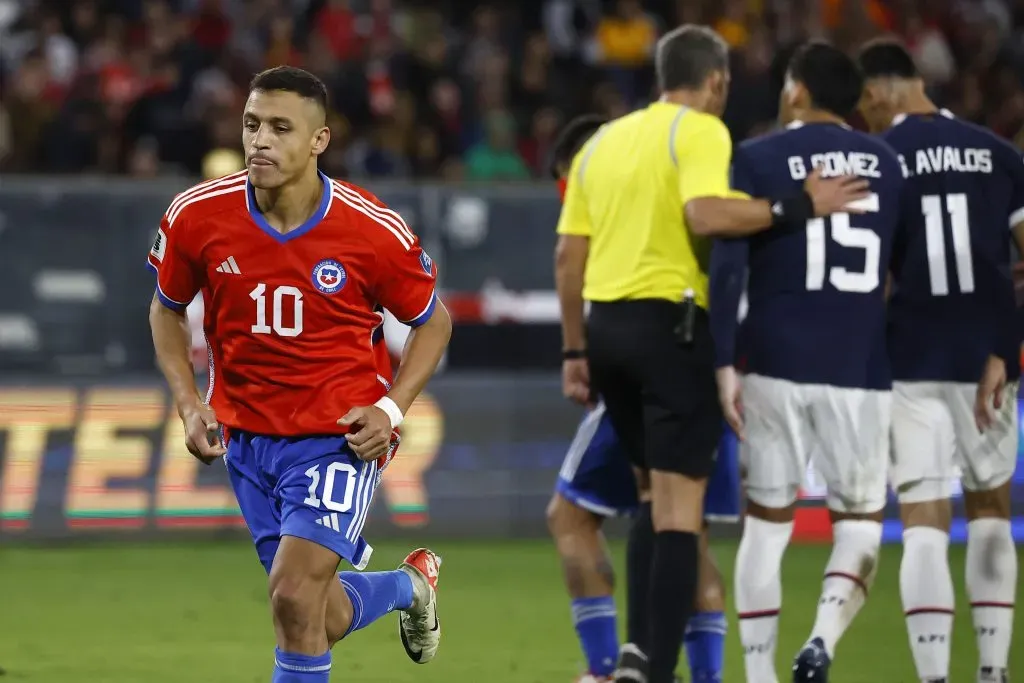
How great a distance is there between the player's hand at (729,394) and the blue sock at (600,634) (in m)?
0.99

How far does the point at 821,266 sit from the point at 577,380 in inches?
42.5

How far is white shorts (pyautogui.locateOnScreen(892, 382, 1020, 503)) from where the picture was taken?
745cm

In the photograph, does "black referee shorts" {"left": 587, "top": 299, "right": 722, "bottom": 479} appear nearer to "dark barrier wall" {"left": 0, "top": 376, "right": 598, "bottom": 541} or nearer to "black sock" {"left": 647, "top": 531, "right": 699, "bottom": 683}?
"black sock" {"left": 647, "top": 531, "right": 699, "bottom": 683}

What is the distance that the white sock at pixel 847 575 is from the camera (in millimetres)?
7035

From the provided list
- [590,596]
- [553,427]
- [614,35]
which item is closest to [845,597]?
[590,596]

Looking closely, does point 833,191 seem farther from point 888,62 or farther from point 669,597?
point 669,597

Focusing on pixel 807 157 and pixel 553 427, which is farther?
pixel 553 427

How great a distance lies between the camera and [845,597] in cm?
708

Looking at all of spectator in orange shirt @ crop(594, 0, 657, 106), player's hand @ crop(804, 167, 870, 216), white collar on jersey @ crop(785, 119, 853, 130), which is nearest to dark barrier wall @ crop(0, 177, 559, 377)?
spectator in orange shirt @ crop(594, 0, 657, 106)

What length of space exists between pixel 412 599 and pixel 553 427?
5.44 metres

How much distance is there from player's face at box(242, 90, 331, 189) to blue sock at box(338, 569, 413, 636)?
5.02 ft

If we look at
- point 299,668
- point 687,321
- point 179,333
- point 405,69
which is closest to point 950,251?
point 687,321

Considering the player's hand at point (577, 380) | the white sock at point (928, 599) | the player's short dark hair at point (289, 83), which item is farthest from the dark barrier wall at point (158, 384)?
the player's short dark hair at point (289, 83)

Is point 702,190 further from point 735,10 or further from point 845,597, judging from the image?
point 735,10
